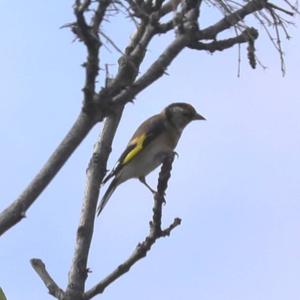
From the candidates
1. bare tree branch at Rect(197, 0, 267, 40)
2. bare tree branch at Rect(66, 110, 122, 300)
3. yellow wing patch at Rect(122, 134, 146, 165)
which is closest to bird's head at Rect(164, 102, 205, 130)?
yellow wing patch at Rect(122, 134, 146, 165)

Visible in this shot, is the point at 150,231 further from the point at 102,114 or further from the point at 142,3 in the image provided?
the point at 102,114

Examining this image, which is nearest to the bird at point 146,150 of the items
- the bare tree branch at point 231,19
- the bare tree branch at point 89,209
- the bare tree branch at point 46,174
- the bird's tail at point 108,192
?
the bird's tail at point 108,192

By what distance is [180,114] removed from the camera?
10555mm

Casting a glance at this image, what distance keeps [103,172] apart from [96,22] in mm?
2051

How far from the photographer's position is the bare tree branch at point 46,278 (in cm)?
506

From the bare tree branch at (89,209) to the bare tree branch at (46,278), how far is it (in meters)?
0.07

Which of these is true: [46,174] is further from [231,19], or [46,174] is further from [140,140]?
[140,140]

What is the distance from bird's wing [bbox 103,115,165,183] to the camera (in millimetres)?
9805

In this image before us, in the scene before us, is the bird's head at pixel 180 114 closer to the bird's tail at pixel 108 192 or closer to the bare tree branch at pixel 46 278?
the bird's tail at pixel 108 192

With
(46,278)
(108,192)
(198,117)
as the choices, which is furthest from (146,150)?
(46,278)

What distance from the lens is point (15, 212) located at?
367 cm

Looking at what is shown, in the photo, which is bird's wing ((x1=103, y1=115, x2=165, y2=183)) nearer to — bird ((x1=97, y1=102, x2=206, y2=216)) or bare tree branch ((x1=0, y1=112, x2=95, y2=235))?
bird ((x1=97, y1=102, x2=206, y2=216))

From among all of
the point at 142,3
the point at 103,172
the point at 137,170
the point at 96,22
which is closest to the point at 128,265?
the point at 103,172

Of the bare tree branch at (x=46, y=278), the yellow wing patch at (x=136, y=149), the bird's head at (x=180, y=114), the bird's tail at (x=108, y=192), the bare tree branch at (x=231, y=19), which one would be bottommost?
the bare tree branch at (x=46, y=278)
